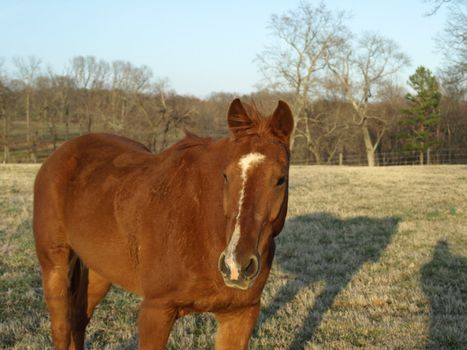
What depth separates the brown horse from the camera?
2.49 meters

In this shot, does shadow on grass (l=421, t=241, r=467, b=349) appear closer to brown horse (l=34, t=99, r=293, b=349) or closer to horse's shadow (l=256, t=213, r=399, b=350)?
horse's shadow (l=256, t=213, r=399, b=350)

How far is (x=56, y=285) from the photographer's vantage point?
154 inches

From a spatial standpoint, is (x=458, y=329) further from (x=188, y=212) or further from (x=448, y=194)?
(x=448, y=194)

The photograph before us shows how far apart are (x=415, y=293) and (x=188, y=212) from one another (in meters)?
4.12

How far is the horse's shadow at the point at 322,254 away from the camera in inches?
215

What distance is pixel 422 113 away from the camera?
44031 mm

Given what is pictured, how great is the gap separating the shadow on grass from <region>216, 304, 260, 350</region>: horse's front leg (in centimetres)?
227

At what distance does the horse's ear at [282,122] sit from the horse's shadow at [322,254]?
2561 mm

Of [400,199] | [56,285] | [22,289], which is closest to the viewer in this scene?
[56,285]

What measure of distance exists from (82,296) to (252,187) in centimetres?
256

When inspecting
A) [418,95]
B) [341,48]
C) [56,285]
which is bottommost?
[56,285]

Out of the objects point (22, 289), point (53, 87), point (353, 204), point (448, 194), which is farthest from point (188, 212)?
point (53, 87)

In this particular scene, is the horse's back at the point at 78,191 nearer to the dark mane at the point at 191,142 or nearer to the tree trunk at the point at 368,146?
the dark mane at the point at 191,142

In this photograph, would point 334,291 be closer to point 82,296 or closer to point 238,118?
point 82,296
